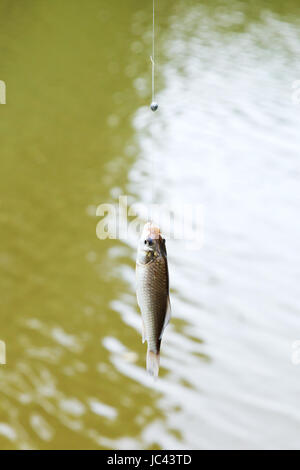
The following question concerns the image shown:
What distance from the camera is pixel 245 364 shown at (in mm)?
3451

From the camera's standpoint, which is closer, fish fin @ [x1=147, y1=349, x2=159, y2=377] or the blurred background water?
fish fin @ [x1=147, y1=349, x2=159, y2=377]

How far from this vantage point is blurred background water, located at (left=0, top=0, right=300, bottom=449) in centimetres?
319

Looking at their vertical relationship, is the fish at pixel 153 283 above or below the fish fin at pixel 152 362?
above

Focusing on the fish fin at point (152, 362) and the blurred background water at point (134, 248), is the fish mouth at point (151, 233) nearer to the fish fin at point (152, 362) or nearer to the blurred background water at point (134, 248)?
the fish fin at point (152, 362)

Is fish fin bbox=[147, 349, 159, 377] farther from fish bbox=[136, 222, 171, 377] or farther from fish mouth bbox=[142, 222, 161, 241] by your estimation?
fish mouth bbox=[142, 222, 161, 241]

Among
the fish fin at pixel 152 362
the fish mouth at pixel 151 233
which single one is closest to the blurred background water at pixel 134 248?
the fish fin at pixel 152 362

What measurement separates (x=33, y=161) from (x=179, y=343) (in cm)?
259

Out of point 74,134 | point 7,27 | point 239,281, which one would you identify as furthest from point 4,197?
point 7,27

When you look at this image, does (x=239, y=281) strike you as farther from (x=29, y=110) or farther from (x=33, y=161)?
(x=29, y=110)

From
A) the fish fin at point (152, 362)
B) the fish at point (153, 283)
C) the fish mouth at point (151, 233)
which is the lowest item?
the fish fin at point (152, 362)

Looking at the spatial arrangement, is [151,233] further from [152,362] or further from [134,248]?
[134,248]

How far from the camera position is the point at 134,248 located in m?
4.38

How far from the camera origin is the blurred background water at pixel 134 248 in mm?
3191

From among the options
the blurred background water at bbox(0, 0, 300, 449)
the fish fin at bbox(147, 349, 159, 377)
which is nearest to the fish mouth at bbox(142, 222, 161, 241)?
the fish fin at bbox(147, 349, 159, 377)
